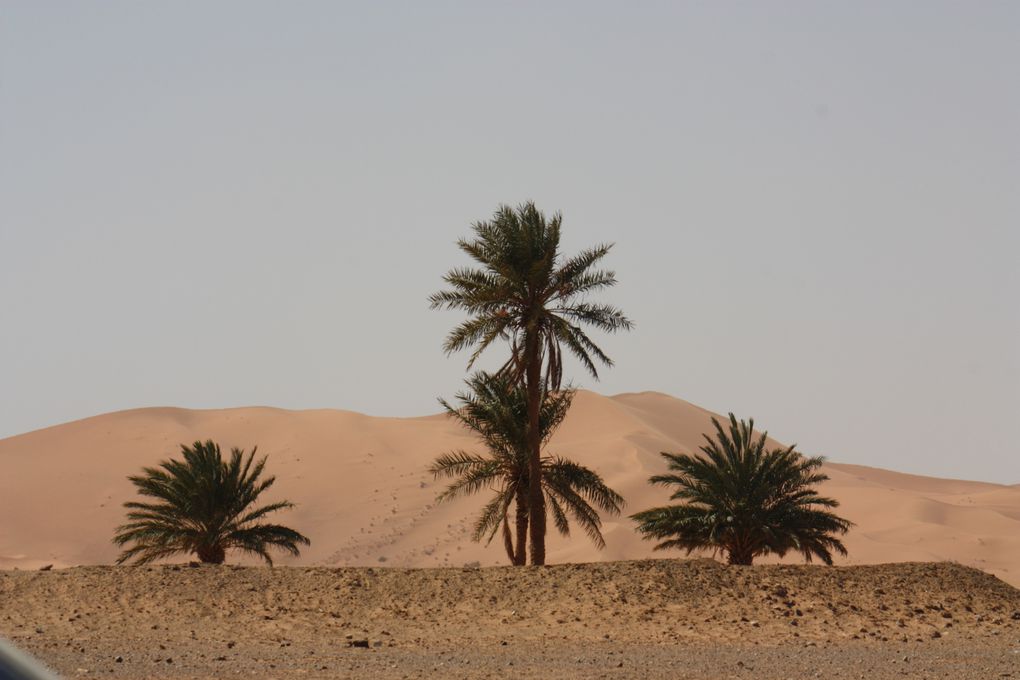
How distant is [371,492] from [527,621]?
56328mm

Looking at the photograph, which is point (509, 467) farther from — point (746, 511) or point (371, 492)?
point (371, 492)

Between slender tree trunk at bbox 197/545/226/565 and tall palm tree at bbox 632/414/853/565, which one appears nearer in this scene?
tall palm tree at bbox 632/414/853/565

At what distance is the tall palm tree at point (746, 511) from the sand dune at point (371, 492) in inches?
1258

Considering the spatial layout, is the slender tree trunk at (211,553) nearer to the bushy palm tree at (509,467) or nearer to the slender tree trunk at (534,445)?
the bushy palm tree at (509,467)

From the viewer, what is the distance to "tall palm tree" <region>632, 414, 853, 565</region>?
25.1 m

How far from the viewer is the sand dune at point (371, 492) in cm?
6362

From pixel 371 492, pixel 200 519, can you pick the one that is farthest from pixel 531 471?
pixel 371 492

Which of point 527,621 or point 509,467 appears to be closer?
point 527,621

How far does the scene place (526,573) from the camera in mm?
20672

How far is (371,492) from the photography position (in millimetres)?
74375

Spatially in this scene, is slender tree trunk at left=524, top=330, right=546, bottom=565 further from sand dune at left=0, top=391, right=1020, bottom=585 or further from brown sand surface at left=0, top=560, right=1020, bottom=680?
sand dune at left=0, top=391, right=1020, bottom=585

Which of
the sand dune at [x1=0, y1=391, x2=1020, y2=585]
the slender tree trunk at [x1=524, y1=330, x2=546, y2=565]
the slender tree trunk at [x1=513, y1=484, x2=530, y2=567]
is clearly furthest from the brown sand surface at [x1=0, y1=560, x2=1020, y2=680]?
the sand dune at [x1=0, y1=391, x2=1020, y2=585]

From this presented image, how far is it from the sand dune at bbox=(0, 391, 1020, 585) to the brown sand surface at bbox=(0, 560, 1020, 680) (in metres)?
37.4

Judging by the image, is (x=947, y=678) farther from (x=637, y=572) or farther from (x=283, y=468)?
(x=283, y=468)
